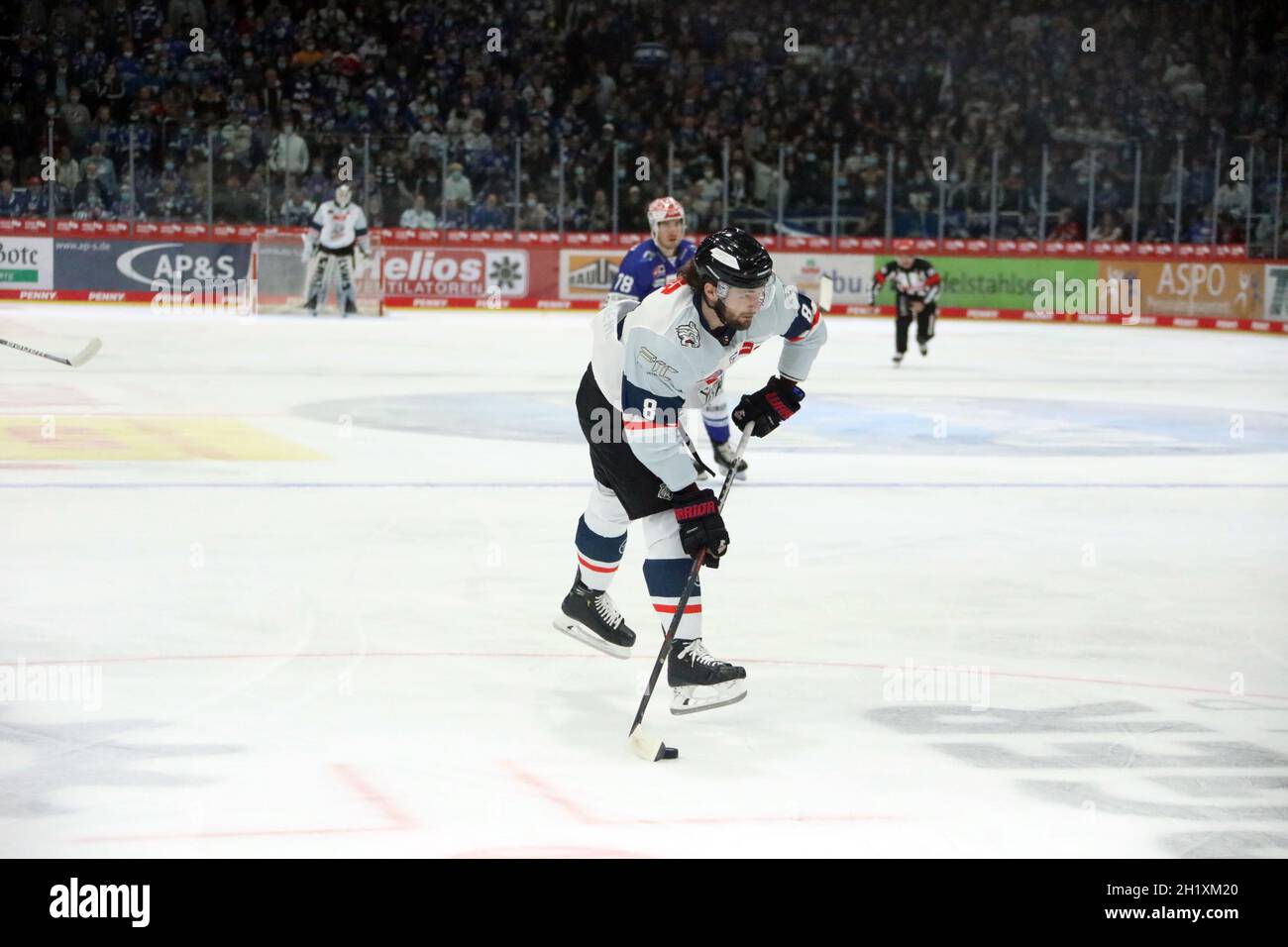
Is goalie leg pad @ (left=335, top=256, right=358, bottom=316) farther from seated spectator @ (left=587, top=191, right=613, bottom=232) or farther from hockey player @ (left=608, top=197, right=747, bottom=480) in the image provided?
hockey player @ (left=608, top=197, right=747, bottom=480)

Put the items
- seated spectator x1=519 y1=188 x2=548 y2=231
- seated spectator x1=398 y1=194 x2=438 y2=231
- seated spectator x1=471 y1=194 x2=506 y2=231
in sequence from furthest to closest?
seated spectator x1=519 y1=188 x2=548 y2=231, seated spectator x1=471 y1=194 x2=506 y2=231, seated spectator x1=398 y1=194 x2=438 y2=231

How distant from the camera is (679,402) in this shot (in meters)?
4.93

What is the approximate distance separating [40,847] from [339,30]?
86.0ft

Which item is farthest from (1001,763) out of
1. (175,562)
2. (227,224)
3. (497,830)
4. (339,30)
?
(339,30)

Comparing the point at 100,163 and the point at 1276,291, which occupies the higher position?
the point at 100,163

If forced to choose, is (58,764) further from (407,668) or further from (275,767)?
(407,668)

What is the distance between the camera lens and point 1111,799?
4141 mm

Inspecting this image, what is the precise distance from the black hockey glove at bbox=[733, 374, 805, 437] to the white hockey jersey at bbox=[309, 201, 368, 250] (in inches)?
718

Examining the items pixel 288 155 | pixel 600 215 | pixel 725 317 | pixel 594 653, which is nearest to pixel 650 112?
pixel 600 215

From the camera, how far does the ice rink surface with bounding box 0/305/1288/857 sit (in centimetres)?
396

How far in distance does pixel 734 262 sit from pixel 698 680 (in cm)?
116

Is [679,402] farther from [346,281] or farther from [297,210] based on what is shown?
[297,210]

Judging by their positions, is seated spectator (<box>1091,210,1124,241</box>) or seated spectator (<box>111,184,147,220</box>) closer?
seated spectator (<box>111,184,147,220</box>)

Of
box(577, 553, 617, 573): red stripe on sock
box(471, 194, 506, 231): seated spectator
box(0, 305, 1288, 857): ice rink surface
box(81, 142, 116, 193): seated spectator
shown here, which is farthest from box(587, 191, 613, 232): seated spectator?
box(577, 553, 617, 573): red stripe on sock
